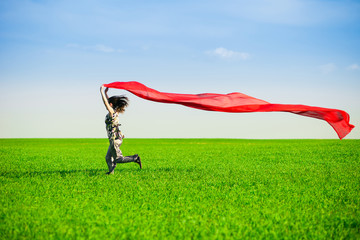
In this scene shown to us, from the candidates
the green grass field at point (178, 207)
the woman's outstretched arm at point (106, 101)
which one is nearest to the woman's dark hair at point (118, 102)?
the woman's outstretched arm at point (106, 101)

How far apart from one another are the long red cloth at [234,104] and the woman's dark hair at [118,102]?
417 millimetres

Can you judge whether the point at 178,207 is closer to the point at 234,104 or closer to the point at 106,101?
the point at 234,104

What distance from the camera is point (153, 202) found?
8047 millimetres

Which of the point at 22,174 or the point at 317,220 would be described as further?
the point at 22,174

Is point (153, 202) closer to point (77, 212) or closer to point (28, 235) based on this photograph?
point (77, 212)

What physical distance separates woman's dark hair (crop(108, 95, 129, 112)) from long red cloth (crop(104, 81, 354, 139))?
0.42 meters

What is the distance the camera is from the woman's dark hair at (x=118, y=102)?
1134 cm

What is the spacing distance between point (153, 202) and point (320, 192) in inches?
200

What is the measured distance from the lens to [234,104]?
35.3 feet

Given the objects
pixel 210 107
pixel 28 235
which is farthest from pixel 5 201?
pixel 210 107

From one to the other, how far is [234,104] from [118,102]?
13.6 ft

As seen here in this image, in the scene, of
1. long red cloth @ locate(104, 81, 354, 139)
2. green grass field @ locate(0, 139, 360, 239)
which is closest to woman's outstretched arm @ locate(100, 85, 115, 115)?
long red cloth @ locate(104, 81, 354, 139)

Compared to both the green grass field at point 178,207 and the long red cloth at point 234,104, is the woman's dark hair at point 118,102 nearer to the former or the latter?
the long red cloth at point 234,104

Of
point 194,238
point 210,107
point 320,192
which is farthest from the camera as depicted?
point 210,107
